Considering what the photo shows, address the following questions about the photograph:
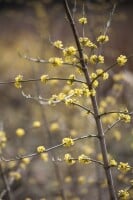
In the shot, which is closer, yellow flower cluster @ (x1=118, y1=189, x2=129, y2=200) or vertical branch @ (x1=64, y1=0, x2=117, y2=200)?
vertical branch @ (x1=64, y1=0, x2=117, y2=200)

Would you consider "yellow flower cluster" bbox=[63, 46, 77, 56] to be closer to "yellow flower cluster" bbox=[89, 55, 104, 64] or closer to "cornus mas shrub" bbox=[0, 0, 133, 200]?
"cornus mas shrub" bbox=[0, 0, 133, 200]

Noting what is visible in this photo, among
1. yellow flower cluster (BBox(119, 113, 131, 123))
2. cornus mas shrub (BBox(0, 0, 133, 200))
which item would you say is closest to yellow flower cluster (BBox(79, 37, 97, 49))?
cornus mas shrub (BBox(0, 0, 133, 200))

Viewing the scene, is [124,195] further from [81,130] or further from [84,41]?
[81,130]

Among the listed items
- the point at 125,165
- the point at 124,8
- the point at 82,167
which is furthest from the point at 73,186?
the point at 124,8

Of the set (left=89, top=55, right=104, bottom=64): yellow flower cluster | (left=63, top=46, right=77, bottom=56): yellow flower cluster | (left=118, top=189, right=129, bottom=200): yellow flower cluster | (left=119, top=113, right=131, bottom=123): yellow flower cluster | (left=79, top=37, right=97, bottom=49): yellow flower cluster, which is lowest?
(left=118, top=189, right=129, bottom=200): yellow flower cluster

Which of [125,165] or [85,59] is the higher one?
[85,59]

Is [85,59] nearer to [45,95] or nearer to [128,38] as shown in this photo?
[45,95]

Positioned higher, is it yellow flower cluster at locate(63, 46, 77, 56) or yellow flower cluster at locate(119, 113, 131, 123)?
yellow flower cluster at locate(63, 46, 77, 56)

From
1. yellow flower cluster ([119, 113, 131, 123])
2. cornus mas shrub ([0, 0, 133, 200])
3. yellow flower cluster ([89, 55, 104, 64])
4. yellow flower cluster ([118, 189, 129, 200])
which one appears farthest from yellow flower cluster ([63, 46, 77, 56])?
yellow flower cluster ([118, 189, 129, 200])

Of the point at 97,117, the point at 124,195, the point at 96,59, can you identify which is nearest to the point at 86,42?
the point at 96,59
